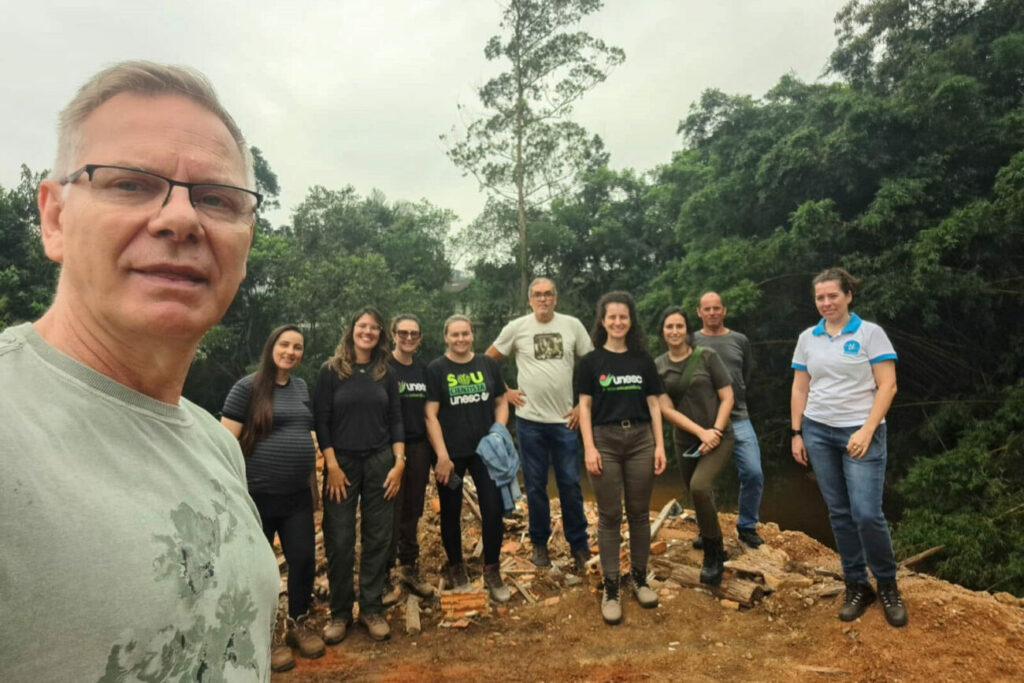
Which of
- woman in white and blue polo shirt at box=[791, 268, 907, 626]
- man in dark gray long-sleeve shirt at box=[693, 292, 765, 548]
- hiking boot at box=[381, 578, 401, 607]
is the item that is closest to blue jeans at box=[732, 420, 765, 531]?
man in dark gray long-sleeve shirt at box=[693, 292, 765, 548]

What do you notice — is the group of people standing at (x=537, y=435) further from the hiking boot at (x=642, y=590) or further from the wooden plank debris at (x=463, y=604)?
the wooden plank debris at (x=463, y=604)

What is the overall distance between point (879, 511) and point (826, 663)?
1.02 meters

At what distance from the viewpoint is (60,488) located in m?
0.73

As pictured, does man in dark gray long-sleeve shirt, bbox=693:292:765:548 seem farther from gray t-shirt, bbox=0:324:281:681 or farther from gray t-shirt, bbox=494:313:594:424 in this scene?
gray t-shirt, bbox=0:324:281:681

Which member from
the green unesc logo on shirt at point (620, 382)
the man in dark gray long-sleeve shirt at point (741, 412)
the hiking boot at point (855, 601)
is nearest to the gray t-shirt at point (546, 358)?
the green unesc logo on shirt at point (620, 382)

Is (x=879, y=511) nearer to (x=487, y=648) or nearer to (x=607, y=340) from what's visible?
(x=607, y=340)

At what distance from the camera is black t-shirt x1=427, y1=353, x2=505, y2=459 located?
4.66m

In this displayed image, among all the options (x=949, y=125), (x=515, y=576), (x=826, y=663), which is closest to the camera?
(x=826, y=663)

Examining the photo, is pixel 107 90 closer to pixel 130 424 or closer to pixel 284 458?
pixel 130 424

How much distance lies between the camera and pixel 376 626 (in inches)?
168

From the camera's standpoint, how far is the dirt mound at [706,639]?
141 inches

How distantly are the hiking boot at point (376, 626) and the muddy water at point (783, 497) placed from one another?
7.03 meters

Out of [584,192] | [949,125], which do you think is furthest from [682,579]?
[584,192]

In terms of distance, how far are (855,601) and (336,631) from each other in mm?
3693
